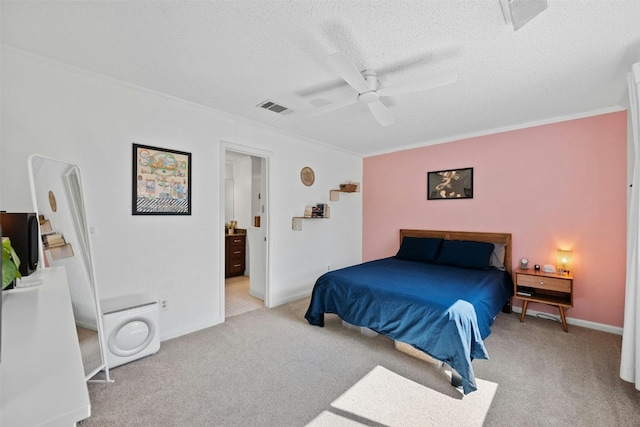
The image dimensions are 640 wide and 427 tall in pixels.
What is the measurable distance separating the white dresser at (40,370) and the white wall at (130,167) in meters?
1.89

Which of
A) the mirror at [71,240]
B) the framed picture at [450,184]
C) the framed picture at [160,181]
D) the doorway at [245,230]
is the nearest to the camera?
the mirror at [71,240]

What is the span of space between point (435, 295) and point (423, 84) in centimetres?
170

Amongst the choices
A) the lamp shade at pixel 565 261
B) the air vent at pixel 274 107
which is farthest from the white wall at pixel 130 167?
the lamp shade at pixel 565 261

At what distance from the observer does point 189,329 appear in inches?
118

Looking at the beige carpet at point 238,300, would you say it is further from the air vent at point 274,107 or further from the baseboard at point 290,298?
the air vent at point 274,107

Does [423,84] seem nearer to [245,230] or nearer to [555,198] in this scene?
[555,198]

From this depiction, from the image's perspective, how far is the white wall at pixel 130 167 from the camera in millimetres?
Answer: 2131

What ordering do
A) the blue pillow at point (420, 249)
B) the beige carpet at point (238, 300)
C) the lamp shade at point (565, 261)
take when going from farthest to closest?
the blue pillow at point (420, 249) → the beige carpet at point (238, 300) → the lamp shade at point (565, 261)

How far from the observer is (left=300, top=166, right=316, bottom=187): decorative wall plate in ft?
13.9

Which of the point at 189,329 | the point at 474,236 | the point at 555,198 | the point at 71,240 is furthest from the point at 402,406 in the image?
the point at 555,198

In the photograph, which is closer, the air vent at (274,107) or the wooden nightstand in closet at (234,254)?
the air vent at (274,107)

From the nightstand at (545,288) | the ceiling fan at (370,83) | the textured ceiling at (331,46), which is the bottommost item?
the nightstand at (545,288)

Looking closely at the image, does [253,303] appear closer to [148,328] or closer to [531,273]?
[148,328]

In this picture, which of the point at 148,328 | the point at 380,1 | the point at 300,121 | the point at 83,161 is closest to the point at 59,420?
the point at 380,1
